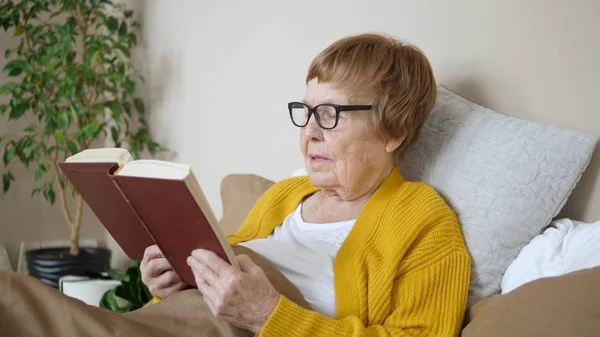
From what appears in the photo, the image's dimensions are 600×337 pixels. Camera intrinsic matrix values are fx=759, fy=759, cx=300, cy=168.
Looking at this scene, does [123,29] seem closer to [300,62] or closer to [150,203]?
[300,62]

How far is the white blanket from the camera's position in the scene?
4.00 feet

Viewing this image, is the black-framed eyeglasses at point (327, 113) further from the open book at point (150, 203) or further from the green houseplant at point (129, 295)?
the green houseplant at point (129, 295)

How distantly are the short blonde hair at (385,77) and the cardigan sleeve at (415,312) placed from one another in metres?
0.29

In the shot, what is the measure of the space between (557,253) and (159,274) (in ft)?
2.41

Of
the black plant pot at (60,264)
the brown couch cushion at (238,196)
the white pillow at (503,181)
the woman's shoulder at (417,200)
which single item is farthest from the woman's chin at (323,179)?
the black plant pot at (60,264)

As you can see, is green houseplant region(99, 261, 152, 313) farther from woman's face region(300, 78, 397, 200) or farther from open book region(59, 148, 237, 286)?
woman's face region(300, 78, 397, 200)

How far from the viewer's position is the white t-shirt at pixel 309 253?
1.44 metres

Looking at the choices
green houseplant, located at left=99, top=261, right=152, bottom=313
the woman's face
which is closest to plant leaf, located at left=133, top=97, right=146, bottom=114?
green houseplant, located at left=99, top=261, right=152, bottom=313

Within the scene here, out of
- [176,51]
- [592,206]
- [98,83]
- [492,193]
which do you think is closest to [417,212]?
[492,193]

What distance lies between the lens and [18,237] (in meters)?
3.79

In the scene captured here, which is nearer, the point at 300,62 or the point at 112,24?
the point at 300,62

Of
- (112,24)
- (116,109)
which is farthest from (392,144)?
(112,24)

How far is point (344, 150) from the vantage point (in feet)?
4.98

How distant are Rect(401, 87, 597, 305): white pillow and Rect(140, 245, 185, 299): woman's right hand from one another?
563 millimetres
